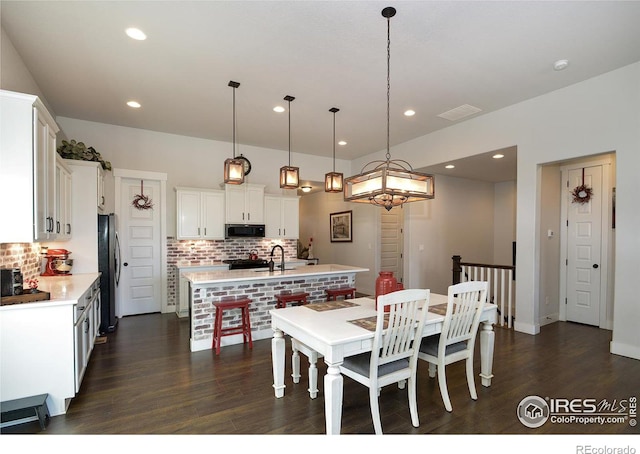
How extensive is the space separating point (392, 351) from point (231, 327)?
242 cm

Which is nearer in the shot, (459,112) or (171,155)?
(459,112)

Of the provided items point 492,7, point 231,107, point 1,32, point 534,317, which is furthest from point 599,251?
point 1,32

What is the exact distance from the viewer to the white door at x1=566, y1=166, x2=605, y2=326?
4613mm

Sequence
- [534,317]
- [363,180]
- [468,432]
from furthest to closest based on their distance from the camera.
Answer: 1. [534,317]
2. [363,180]
3. [468,432]

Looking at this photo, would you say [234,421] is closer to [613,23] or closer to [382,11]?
[382,11]

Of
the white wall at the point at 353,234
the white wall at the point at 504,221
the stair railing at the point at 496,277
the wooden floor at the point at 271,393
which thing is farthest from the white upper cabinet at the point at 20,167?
the white wall at the point at 504,221

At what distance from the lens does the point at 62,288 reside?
2.96m

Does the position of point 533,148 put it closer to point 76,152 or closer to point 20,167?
point 20,167

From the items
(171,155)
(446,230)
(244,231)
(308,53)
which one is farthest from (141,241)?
(446,230)

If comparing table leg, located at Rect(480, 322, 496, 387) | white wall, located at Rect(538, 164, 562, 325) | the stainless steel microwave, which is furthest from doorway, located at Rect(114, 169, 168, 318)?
white wall, located at Rect(538, 164, 562, 325)

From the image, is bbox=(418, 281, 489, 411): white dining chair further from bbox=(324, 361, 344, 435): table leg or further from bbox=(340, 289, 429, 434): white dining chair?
bbox=(324, 361, 344, 435): table leg

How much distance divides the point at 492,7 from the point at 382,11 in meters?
0.85

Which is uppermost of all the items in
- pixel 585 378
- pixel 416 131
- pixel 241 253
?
pixel 416 131

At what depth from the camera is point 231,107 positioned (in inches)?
177
